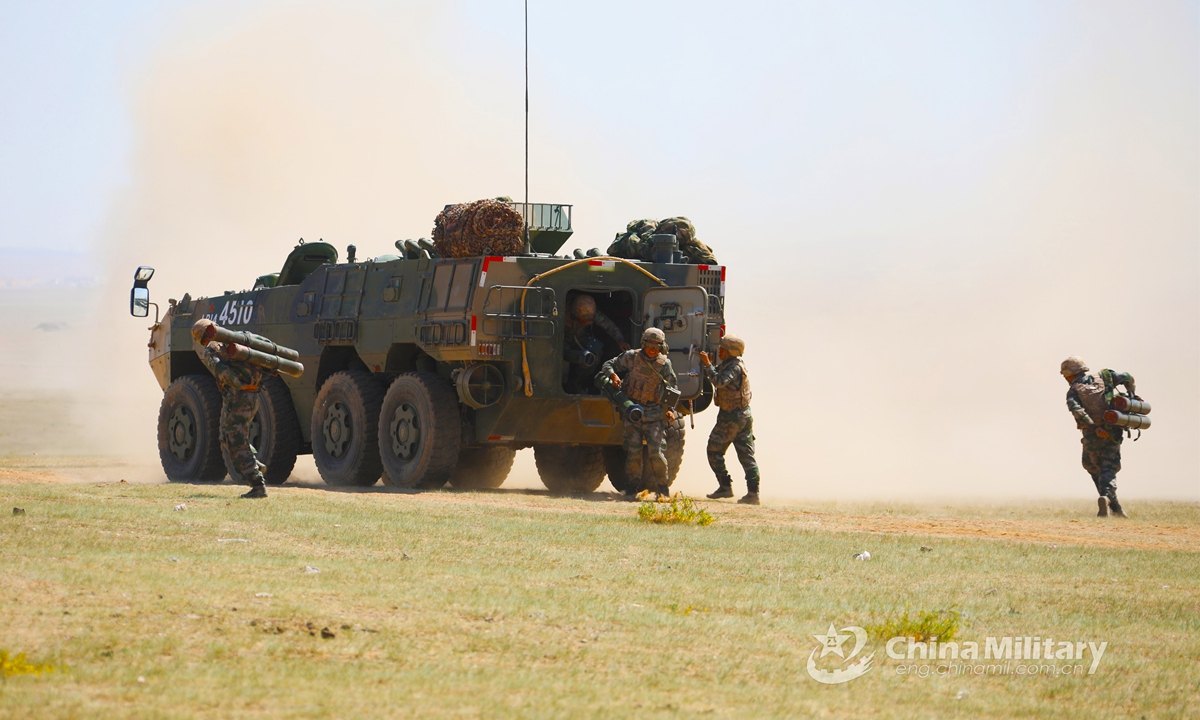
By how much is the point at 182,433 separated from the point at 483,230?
6274 mm

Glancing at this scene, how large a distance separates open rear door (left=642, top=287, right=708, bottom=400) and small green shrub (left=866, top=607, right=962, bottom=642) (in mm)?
8861

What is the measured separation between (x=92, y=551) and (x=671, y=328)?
8628 millimetres

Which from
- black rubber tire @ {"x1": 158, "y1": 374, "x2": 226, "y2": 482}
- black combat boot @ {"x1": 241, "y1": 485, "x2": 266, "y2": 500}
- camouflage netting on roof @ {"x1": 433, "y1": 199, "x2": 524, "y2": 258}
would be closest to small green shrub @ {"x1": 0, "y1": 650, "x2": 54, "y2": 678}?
black combat boot @ {"x1": 241, "y1": 485, "x2": 266, "y2": 500}

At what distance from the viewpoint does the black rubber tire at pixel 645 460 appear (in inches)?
648

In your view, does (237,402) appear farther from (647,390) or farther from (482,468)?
(482,468)

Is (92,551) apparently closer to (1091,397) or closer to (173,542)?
(173,542)

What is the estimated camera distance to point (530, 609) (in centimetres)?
832

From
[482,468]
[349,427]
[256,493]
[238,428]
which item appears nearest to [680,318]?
[349,427]

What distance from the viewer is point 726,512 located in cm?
1473

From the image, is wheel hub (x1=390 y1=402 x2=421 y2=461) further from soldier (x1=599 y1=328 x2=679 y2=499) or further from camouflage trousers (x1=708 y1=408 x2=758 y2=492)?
camouflage trousers (x1=708 y1=408 x2=758 y2=492)

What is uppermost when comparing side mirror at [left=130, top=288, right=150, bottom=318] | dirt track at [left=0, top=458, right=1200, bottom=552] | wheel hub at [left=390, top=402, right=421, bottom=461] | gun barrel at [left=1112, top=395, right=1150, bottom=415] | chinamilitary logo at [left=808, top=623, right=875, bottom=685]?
side mirror at [left=130, top=288, right=150, bottom=318]

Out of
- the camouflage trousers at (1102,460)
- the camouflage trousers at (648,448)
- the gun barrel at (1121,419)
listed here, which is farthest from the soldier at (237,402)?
the gun barrel at (1121,419)

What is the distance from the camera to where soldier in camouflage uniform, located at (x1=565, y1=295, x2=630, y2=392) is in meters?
17.1

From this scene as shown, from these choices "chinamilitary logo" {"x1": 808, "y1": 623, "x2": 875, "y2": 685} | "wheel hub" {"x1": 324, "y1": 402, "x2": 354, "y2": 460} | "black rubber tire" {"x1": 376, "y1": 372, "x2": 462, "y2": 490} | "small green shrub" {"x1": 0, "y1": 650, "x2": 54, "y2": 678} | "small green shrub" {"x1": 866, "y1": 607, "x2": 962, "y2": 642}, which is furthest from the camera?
"wheel hub" {"x1": 324, "y1": 402, "x2": 354, "y2": 460}
